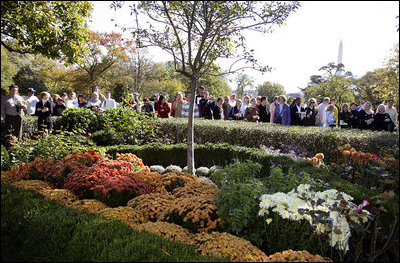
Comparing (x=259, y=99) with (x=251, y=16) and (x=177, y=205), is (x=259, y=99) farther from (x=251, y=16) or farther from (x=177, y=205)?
(x=177, y=205)

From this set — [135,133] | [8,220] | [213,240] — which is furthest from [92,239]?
Answer: [135,133]

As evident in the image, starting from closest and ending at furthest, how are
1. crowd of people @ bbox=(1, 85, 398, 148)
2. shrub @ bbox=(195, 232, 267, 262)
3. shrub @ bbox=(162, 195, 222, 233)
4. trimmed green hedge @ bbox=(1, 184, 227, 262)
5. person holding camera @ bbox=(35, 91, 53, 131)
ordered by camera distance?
trimmed green hedge @ bbox=(1, 184, 227, 262), shrub @ bbox=(195, 232, 267, 262), shrub @ bbox=(162, 195, 222, 233), person holding camera @ bbox=(35, 91, 53, 131), crowd of people @ bbox=(1, 85, 398, 148)

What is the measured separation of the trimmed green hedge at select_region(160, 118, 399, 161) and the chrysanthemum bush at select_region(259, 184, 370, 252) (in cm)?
380

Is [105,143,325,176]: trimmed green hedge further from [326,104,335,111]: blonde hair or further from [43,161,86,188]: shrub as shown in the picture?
[326,104,335,111]: blonde hair

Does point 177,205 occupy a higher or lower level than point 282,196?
lower

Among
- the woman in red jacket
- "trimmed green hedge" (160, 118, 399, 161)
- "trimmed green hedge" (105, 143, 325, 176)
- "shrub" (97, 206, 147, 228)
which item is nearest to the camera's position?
"shrub" (97, 206, 147, 228)

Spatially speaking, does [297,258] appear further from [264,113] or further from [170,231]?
[264,113]

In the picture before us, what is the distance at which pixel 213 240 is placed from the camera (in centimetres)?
279

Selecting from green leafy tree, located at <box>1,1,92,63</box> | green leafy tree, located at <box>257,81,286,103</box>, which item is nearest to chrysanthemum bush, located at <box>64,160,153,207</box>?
green leafy tree, located at <box>1,1,92,63</box>

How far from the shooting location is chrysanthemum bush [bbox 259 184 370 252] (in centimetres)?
258

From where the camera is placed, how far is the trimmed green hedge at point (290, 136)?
6652 millimetres

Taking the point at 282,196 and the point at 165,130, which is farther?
the point at 165,130

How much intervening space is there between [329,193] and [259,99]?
351 inches

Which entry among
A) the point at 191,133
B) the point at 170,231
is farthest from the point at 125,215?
the point at 191,133
